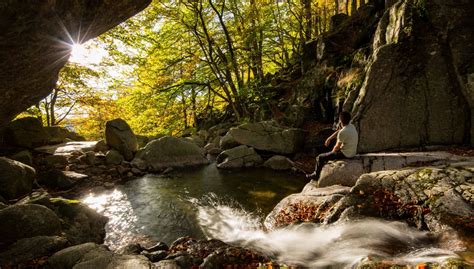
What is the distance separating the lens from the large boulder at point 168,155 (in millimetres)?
14419

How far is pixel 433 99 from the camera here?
9.24 metres

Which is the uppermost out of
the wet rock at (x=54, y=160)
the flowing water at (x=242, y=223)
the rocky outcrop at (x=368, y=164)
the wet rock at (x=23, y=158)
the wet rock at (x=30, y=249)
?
the wet rock at (x=23, y=158)

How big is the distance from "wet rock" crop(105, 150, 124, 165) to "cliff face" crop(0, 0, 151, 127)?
25.6 ft

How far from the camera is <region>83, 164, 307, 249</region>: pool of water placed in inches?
296

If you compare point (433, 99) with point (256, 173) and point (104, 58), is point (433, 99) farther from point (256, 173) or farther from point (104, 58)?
point (104, 58)

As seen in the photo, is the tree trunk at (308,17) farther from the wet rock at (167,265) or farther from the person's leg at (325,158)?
the wet rock at (167,265)

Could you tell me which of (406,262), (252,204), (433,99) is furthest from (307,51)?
(406,262)

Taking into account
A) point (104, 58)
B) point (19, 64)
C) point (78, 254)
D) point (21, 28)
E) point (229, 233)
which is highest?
point (104, 58)

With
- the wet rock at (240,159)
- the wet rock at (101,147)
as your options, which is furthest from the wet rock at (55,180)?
the wet rock at (240,159)

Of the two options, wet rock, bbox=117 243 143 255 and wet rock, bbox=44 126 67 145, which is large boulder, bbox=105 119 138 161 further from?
wet rock, bbox=117 243 143 255

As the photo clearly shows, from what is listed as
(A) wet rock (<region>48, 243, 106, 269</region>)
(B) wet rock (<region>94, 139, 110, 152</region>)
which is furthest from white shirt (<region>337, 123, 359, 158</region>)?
(B) wet rock (<region>94, 139, 110, 152</region>)

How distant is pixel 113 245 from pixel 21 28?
5354mm

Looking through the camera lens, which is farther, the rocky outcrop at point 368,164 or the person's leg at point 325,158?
the person's leg at point 325,158

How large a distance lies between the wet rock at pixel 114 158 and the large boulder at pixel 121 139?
0.48 metres
